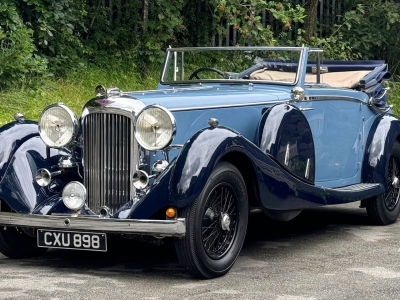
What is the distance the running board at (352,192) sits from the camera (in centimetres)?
731

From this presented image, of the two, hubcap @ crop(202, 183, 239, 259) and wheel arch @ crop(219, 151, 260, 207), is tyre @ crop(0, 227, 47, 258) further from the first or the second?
wheel arch @ crop(219, 151, 260, 207)

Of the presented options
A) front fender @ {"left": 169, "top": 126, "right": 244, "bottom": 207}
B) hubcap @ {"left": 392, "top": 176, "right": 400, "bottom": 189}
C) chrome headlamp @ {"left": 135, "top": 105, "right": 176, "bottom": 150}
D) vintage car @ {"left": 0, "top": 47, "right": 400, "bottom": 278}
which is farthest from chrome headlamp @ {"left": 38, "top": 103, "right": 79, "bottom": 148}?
hubcap @ {"left": 392, "top": 176, "right": 400, "bottom": 189}

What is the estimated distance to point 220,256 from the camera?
20.0 feet

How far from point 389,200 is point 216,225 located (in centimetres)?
283

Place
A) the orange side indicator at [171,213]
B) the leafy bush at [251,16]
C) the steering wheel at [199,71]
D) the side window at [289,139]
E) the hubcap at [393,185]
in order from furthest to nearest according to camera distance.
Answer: the leafy bush at [251,16] → the hubcap at [393,185] → the steering wheel at [199,71] → the side window at [289,139] → the orange side indicator at [171,213]

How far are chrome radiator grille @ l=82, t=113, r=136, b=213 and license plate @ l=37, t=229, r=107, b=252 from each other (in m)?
0.40

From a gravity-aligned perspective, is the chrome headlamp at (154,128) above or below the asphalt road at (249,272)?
above

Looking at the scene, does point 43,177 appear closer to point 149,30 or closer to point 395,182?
point 395,182

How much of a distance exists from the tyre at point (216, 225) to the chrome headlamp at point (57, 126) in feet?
3.61

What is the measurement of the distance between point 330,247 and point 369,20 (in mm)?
9752

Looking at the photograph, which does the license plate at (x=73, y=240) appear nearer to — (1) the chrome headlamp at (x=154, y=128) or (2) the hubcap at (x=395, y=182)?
(1) the chrome headlamp at (x=154, y=128)

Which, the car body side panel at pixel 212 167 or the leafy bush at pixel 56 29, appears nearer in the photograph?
the car body side panel at pixel 212 167

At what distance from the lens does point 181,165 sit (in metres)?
5.81

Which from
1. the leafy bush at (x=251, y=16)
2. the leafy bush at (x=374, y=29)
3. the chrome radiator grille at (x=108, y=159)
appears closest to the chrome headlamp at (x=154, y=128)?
the chrome radiator grille at (x=108, y=159)
